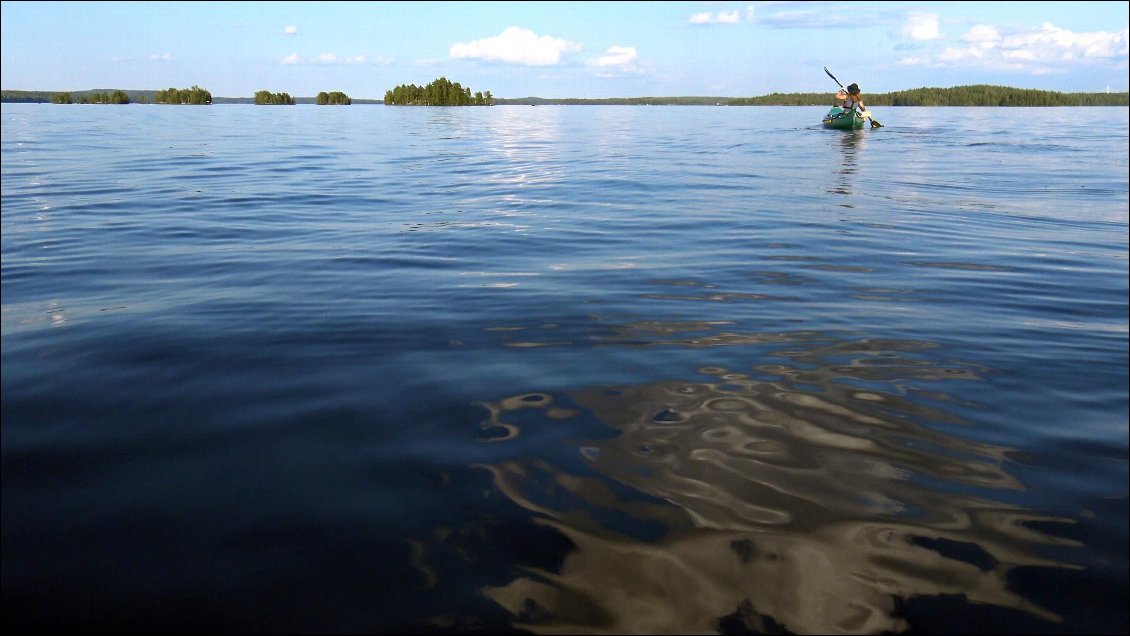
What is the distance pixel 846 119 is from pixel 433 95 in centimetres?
9100

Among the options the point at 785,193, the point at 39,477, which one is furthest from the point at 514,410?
the point at 785,193

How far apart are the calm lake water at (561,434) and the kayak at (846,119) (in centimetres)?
2525

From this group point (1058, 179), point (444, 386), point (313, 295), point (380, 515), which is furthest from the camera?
point (1058, 179)

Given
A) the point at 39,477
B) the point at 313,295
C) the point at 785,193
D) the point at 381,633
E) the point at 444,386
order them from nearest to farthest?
the point at 381,633 → the point at 39,477 → the point at 444,386 → the point at 313,295 → the point at 785,193

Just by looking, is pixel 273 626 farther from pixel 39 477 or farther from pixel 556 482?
pixel 39 477

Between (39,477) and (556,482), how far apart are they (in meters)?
2.19

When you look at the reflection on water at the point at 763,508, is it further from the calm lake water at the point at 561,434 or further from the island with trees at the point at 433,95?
the island with trees at the point at 433,95

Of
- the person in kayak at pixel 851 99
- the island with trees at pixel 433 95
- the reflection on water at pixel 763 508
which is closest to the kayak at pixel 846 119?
the person in kayak at pixel 851 99

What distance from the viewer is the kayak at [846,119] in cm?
3200

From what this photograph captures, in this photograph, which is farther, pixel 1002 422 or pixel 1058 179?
pixel 1058 179

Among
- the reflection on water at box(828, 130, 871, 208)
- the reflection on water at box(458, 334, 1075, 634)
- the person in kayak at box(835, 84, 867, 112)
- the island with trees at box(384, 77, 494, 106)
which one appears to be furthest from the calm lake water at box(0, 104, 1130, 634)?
the island with trees at box(384, 77, 494, 106)

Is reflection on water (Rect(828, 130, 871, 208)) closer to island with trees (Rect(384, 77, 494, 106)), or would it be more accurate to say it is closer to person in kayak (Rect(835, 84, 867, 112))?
person in kayak (Rect(835, 84, 867, 112))

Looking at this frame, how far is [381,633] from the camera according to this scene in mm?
2266

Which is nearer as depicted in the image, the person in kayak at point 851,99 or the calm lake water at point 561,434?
the calm lake water at point 561,434
